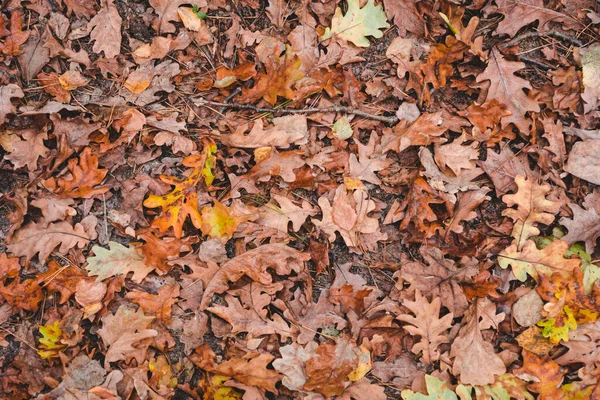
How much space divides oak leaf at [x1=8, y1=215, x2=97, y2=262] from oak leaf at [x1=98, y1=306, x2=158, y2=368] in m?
0.47

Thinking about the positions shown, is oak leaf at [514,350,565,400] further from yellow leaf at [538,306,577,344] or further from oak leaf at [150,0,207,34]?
oak leaf at [150,0,207,34]

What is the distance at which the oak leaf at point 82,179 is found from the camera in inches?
111

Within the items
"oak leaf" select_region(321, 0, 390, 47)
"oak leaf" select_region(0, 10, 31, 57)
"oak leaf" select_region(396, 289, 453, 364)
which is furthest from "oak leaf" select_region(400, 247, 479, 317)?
"oak leaf" select_region(0, 10, 31, 57)

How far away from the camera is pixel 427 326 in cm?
273

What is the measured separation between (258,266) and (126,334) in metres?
0.80

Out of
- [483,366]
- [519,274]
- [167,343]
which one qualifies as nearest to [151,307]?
[167,343]

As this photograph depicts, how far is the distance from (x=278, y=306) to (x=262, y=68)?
1501 mm

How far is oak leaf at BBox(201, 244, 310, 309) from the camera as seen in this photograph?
2736 millimetres

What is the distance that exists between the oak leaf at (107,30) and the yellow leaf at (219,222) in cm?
119

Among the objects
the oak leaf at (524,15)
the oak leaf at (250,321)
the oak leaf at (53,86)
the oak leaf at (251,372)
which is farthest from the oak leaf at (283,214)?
the oak leaf at (524,15)

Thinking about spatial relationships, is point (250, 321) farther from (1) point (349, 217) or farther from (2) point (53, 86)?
(2) point (53, 86)

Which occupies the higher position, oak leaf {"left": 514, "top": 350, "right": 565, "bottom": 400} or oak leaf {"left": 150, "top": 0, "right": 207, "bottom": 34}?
oak leaf {"left": 150, "top": 0, "right": 207, "bottom": 34}

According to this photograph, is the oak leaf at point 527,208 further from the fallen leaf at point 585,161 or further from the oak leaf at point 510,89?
the oak leaf at point 510,89

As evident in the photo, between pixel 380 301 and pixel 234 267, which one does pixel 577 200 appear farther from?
pixel 234 267
